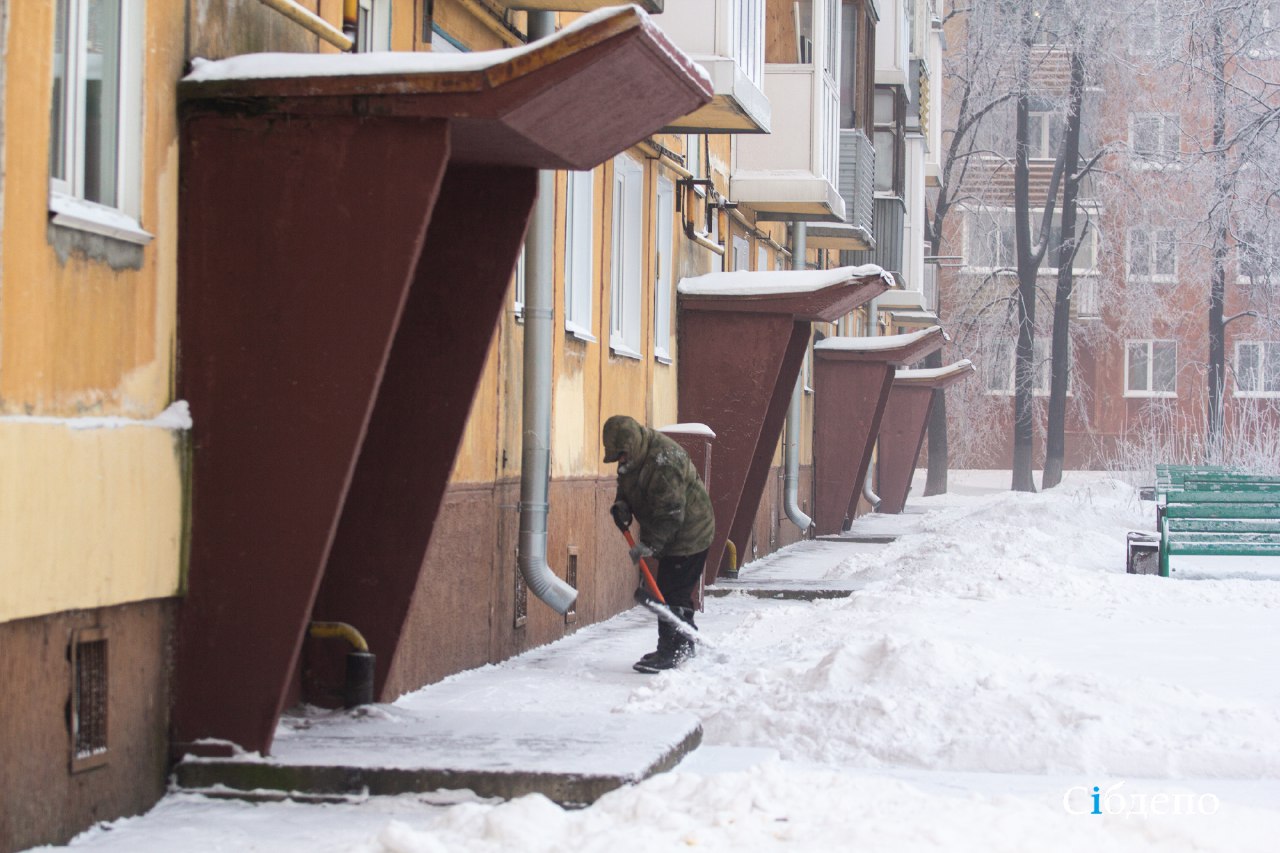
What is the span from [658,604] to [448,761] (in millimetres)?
4278

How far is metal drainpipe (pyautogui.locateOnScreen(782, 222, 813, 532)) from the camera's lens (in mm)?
21375

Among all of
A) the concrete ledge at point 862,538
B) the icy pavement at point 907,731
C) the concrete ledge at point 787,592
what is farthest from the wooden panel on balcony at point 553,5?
the concrete ledge at point 862,538

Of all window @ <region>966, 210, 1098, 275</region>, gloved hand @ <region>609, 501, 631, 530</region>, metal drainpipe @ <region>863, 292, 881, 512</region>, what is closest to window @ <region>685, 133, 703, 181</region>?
gloved hand @ <region>609, 501, 631, 530</region>

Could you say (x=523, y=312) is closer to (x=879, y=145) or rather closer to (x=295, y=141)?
(x=295, y=141)

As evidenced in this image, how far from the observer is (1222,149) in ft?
78.2

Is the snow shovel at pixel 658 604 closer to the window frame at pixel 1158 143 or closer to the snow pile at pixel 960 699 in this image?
the snow pile at pixel 960 699

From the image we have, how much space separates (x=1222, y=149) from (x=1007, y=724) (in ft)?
57.7

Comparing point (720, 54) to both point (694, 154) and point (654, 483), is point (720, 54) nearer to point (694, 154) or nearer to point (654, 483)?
point (694, 154)

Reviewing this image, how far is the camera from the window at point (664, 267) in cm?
1490

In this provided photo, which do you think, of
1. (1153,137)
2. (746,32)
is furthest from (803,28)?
(1153,137)

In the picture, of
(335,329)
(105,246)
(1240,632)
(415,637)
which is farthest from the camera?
(1240,632)

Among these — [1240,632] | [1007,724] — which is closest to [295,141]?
[1007,724]

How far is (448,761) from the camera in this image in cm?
618

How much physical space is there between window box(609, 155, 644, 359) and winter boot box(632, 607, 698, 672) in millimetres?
3552
